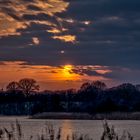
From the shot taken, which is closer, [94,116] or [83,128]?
[83,128]

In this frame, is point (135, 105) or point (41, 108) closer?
point (135, 105)

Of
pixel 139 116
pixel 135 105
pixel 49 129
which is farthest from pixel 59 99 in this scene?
pixel 49 129

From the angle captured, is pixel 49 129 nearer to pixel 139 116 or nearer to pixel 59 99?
pixel 139 116

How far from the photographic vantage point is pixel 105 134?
8.23 metres

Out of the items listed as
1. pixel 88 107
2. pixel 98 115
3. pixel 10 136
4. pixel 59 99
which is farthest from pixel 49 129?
pixel 59 99

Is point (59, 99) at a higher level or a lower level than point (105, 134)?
higher

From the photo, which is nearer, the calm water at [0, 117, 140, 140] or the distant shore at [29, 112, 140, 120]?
the calm water at [0, 117, 140, 140]

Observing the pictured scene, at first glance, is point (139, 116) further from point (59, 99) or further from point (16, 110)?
point (16, 110)

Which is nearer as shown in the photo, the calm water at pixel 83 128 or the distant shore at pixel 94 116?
the calm water at pixel 83 128

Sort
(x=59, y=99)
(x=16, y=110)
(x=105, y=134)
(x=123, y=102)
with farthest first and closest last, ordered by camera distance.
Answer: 1. (x=16, y=110)
2. (x=59, y=99)
3. (x=123, y=102)
4. (x=105, y=134)

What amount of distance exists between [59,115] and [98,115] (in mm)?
10333

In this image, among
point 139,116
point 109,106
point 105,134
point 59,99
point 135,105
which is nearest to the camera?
point 105,134

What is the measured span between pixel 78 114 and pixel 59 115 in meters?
3.28

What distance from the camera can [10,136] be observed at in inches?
334
